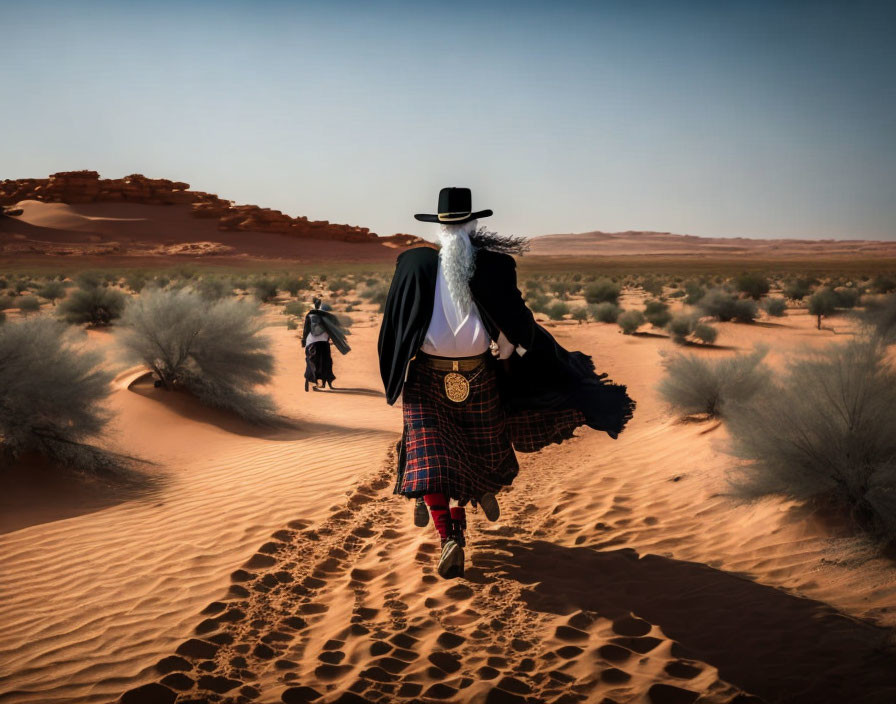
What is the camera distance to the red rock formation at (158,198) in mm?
102438

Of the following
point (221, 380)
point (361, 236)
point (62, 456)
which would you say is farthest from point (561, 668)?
point (361, 236)

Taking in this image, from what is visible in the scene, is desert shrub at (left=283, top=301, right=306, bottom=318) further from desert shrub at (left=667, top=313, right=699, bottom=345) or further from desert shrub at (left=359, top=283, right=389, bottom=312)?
desert shrub at (left=667, top=313, right=699, bottom=345)

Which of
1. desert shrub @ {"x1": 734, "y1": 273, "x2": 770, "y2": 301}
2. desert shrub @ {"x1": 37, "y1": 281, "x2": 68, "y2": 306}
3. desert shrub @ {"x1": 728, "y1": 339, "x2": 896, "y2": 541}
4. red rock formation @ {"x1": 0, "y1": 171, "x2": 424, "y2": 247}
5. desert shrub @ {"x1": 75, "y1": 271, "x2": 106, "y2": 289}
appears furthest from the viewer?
red rock formation @ {"x1": 0, "y1": 171, "x2": 424, "y2": 247}

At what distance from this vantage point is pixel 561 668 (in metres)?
3.67

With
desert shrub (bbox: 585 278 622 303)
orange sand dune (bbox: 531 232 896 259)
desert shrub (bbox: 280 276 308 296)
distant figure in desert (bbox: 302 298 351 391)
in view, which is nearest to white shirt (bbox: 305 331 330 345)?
distant figure in desert (bbox: 302 298 351 391)

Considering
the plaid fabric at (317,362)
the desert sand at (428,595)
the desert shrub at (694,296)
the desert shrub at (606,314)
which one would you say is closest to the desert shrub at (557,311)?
the desert shrub at (606,314)

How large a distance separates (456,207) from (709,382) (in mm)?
5821

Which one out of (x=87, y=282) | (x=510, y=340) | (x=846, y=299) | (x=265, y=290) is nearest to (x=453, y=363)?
(x=510, y=340)

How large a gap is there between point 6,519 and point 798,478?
6.82m

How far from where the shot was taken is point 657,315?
77.5ft

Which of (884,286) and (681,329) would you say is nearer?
(681,329)

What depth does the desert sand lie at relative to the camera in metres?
3.55

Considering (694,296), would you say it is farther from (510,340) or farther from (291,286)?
(510,340)

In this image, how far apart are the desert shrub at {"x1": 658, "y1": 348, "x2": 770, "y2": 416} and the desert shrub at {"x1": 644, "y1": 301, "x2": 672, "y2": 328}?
13348mm
